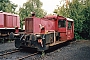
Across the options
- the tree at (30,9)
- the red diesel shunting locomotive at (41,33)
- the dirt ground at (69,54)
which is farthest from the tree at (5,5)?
the dirt ground at (69,54)

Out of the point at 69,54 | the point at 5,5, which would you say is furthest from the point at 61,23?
the point at 5,5

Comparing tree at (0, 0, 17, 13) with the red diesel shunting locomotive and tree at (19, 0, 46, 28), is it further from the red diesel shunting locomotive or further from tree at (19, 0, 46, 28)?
the red diesel shunting locomotive

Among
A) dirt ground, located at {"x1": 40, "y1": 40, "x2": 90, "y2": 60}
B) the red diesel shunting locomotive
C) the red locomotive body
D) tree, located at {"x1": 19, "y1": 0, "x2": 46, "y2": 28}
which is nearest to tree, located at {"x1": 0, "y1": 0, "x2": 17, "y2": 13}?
tree, located at {"x1": 19, "y1": 0, "x2": 46, "y2": 28}

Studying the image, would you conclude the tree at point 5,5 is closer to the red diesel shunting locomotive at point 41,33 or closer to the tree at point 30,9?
the tree at point 30,9

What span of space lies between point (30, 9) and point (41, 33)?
1436 inches

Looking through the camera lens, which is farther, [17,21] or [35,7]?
[35,7]

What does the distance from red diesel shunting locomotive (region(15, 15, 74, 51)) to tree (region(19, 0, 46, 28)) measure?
2558 cm

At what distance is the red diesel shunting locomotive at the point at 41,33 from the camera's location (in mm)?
8859

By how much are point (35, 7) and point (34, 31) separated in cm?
3991

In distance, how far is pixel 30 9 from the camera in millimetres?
44812

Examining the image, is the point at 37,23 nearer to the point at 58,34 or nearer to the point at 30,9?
the point at 58,34

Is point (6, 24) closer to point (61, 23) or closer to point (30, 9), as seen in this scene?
point (61, 23)

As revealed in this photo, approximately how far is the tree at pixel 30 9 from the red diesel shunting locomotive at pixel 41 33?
83.9 ft

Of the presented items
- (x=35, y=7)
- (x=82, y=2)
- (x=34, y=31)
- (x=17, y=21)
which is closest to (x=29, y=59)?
(x=34, y=31)
